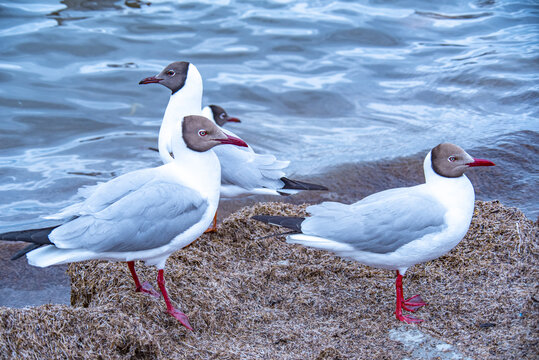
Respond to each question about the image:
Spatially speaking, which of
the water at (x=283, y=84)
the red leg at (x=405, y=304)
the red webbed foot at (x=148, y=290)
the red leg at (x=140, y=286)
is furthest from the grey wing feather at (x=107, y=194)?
the water at (x=283, y=84)

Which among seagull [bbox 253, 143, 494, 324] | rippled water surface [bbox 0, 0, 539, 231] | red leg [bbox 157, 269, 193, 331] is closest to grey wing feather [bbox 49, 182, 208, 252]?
red leg [bbox 157, 269, 193, 331]

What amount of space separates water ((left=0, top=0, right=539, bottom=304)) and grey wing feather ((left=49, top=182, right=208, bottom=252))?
308 centimetres

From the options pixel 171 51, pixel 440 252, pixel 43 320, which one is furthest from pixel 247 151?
pixel 171 51

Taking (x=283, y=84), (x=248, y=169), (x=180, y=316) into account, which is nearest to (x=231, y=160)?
(x=248, y=169)

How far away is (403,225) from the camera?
3938 mm

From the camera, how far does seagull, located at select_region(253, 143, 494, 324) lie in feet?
12.9

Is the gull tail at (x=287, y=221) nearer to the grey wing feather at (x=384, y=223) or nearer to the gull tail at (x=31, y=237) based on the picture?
the grey wing feather at (x=384, y=223)

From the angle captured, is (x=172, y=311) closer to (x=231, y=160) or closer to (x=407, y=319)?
(x=407, y=319)

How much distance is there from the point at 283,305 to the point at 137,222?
1035 mm

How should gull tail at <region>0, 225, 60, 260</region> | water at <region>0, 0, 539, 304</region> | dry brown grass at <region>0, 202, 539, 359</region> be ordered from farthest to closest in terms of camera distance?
water at <region>0, 0, 539, 304</region>, gull tail at <region>0, 225, 60, 260</region>, dry brown grass at <region>0, 202, 539, 359</region>

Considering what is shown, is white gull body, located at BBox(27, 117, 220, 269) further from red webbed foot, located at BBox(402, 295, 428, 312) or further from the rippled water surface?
the rippled water surface

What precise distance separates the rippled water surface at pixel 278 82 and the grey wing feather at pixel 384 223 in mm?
2080

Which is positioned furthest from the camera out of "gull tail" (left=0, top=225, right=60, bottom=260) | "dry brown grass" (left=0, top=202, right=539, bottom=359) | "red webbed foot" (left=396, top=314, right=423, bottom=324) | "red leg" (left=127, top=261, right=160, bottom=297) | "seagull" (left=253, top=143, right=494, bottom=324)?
"red leg" (left=127, top=261, right=160, bottom=297)

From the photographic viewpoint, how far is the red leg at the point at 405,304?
12.5 ft
